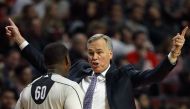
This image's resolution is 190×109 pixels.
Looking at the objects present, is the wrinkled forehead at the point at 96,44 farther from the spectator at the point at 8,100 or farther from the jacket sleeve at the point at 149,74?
the spectator at the point at 8,100

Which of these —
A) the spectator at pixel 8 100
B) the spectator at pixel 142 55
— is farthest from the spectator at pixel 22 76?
the spectator at pixel 142 55

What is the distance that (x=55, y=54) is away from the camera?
5.36 meters

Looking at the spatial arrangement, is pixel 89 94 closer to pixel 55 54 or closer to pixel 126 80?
pixel 126 80

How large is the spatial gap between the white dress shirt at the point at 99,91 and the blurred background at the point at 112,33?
332cm

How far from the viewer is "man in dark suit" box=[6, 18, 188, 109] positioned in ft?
18.6

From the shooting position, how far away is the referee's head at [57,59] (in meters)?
5.36

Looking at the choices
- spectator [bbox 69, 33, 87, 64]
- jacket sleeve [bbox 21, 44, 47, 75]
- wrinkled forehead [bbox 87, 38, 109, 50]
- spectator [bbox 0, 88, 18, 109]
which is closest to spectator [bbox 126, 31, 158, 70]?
spectator [bbox 69, 33, 87, 64]

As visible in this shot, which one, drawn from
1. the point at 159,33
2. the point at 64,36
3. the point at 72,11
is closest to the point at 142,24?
the point at 159,33

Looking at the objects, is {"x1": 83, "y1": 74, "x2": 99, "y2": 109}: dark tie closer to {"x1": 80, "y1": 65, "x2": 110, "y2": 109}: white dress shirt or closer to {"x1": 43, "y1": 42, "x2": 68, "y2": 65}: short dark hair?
{"x1": 80, "y1": 65, "x2": 110, "y2": 109}: white dress shirt

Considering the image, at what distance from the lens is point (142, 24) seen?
13.2m

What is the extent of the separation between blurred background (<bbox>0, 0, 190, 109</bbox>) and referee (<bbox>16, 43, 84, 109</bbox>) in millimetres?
3806

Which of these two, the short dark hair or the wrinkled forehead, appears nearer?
A: the short dark hair

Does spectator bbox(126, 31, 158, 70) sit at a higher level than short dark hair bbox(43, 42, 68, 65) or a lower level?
higher

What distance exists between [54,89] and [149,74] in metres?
0.91
